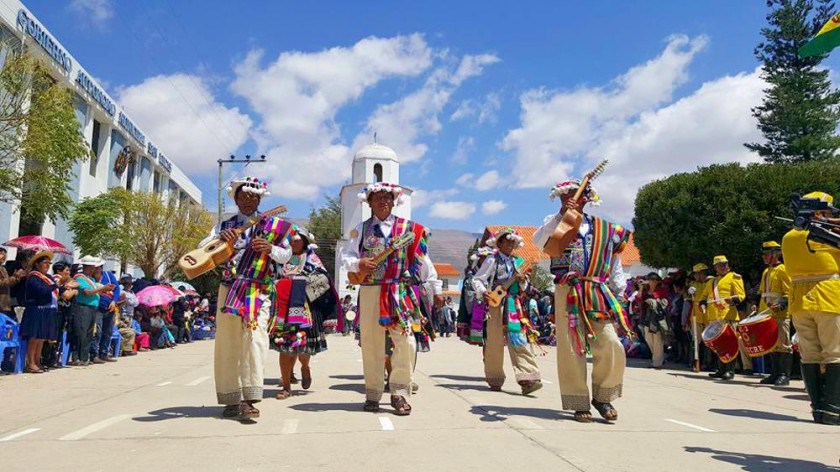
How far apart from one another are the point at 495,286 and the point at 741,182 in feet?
36.0

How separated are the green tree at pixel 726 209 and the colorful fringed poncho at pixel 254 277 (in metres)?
12.9

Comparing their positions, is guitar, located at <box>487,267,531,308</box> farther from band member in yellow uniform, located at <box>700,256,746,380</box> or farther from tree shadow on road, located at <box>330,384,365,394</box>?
band member in yellow uniform, located at <box>700,256,746,380</box>

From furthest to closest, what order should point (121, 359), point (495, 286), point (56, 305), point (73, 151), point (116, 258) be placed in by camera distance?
1. point (116, 258)
2. point (73, 151)
3. point (121, 359)
4. point (56, 305)
5. point (495, 286)

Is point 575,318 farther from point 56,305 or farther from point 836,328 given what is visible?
point 56,305

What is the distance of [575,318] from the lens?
585 centimetres

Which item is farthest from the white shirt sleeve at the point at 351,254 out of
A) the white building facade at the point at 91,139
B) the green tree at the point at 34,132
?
the white building facade at the point at 91,139

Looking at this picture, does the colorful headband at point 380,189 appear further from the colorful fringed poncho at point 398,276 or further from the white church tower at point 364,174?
the white church tower at point 364,174

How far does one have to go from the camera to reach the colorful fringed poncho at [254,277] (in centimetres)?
576

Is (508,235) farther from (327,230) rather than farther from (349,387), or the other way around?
(327,230)

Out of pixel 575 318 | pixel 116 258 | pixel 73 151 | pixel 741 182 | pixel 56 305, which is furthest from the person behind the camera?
pixel 116 258

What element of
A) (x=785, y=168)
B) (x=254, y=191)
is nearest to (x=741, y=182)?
(x=785, y=168)

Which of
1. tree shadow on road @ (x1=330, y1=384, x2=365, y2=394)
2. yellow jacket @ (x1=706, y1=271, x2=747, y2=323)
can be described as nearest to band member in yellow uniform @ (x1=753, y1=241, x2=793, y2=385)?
yellow jacket @ (x1=706, y1=271, x2=747, y2=323)

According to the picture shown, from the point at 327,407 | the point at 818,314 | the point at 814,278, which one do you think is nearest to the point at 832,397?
the point at 818,314

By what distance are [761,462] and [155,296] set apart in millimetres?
15758
